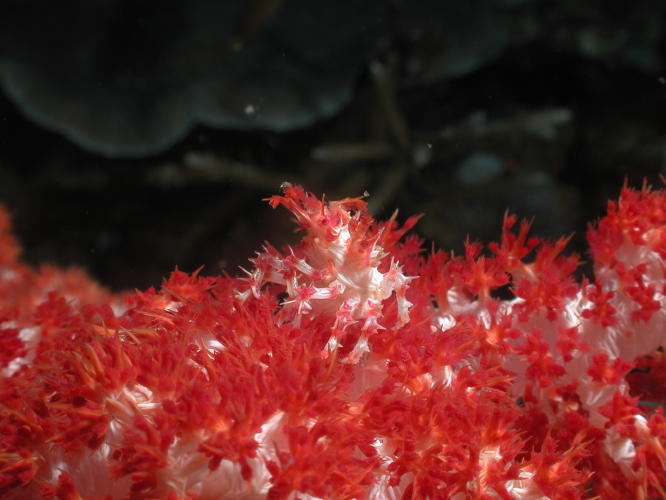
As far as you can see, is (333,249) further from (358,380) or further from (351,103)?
(351,103)

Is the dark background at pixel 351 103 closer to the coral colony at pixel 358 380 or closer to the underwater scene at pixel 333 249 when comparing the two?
the underwater scene at pixel 333 249

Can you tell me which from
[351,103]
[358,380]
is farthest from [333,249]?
[351,103]

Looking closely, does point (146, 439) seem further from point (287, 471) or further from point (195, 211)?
point (195, 211)

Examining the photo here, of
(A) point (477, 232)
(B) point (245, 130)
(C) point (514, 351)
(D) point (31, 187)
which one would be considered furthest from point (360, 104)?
(C) point (514, 351)

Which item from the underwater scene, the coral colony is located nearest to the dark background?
the underwater scene

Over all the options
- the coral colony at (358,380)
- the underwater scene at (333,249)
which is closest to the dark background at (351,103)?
the underwater scene at (333,249)

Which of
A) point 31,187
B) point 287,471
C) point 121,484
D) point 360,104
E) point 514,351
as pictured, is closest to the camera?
point 287,471

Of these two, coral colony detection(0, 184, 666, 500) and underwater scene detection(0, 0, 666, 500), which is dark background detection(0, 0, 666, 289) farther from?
coral colony detection(0, 184, 666, 500)
